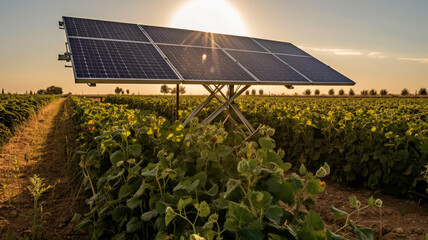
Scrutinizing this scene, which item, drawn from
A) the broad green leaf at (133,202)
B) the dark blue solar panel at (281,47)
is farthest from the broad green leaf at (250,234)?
the dark blue solar panel at (281,47)

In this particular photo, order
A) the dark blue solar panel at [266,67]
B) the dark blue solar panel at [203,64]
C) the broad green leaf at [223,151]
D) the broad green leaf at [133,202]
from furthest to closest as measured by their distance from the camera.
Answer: the dark blue solar panel at [266,67] → the dark blue solar panel at [203,64] → the broad green leaf at [133,202] → the broad green leaf at [223,151]

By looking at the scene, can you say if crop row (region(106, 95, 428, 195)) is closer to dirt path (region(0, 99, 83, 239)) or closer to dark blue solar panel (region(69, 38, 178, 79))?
dark blue solar panel (region(69, 38, 178, 79))

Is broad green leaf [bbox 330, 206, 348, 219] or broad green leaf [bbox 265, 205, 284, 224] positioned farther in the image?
broad green leaf [bbox 330, 206, 348, 219]

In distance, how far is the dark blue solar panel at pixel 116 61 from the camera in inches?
212

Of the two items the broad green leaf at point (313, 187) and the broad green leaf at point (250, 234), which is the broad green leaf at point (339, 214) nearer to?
the broad green leaf at point (313, 187)

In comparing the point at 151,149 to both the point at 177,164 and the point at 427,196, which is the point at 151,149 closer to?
the point at 177,164

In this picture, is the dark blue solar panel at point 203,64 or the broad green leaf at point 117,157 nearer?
the broad green leaf at point 117,157

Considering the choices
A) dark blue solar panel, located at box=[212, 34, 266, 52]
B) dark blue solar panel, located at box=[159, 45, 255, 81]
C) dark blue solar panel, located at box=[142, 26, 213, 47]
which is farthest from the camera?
dark blue solar panel, located at box=[212, 34, 266, 52]

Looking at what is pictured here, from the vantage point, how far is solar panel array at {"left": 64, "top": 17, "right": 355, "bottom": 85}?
570 centimetres

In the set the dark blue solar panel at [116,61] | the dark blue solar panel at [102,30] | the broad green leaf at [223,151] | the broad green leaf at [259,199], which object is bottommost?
the broad green leaf at [259,199]

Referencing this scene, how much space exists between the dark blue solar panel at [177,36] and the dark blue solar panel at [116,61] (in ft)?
3.52

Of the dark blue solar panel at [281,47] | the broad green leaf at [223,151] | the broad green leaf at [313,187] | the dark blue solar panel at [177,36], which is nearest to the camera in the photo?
the broad green leaf at [313,187]

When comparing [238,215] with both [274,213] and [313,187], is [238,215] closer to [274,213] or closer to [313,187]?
[274,213]

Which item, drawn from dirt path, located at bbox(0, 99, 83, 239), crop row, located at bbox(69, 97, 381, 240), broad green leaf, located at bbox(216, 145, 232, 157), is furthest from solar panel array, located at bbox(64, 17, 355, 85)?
broad green leaf, located at bbox(216, 145, 232, 157)
